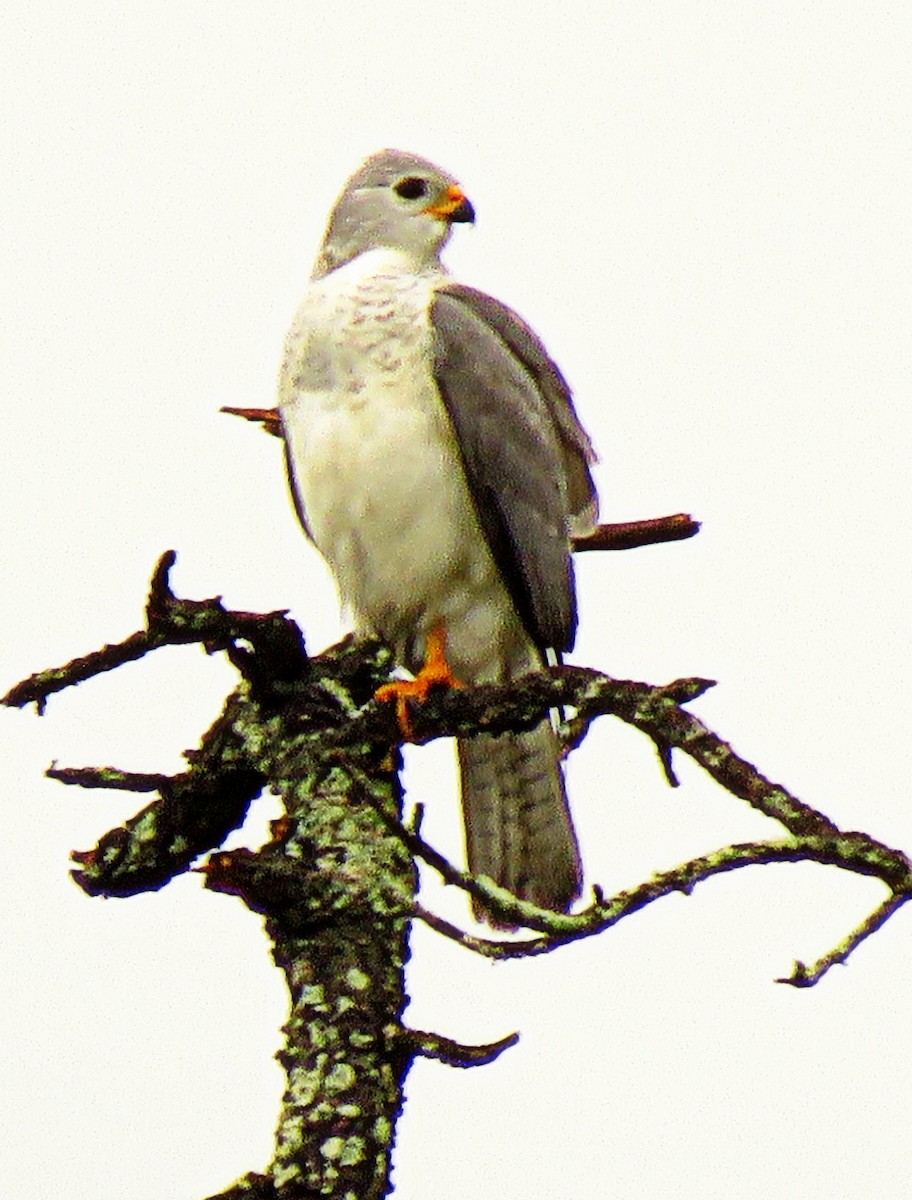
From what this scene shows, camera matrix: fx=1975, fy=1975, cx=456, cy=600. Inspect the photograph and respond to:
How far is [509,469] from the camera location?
17.5 feet

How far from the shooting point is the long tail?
5277mm

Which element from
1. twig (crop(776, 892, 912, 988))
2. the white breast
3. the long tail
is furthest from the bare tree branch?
the long tail

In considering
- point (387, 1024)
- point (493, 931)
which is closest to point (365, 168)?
point (493, 931)

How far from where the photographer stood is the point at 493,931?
5262 mm

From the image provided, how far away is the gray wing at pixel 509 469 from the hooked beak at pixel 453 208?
530 mm

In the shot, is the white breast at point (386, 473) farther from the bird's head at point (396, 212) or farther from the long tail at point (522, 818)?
the bird's head at point (396, 212)

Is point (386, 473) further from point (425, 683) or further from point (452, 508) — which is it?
point (425, 683)

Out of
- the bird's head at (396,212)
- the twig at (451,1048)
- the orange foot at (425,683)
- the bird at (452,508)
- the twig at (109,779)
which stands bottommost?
the twig at (451,1048)

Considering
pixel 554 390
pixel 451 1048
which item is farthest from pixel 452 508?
pixel 451 1048

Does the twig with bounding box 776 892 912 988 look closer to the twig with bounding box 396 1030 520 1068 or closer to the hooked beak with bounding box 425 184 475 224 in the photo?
the twig with bounding box 396 1030 520 1068

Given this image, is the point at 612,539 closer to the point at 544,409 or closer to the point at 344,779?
the point at 544,409

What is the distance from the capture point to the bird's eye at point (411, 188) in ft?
19.6

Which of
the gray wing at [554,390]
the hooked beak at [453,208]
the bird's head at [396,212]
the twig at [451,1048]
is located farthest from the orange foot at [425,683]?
the hooked beak at [453,208]

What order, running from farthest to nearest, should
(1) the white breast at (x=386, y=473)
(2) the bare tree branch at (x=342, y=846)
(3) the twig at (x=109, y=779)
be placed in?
(1) the white breast at (x=386, y=473)
(3) the twig at (x=109, y=779)
(2) the bare tree branch at (x=342, y=846)
